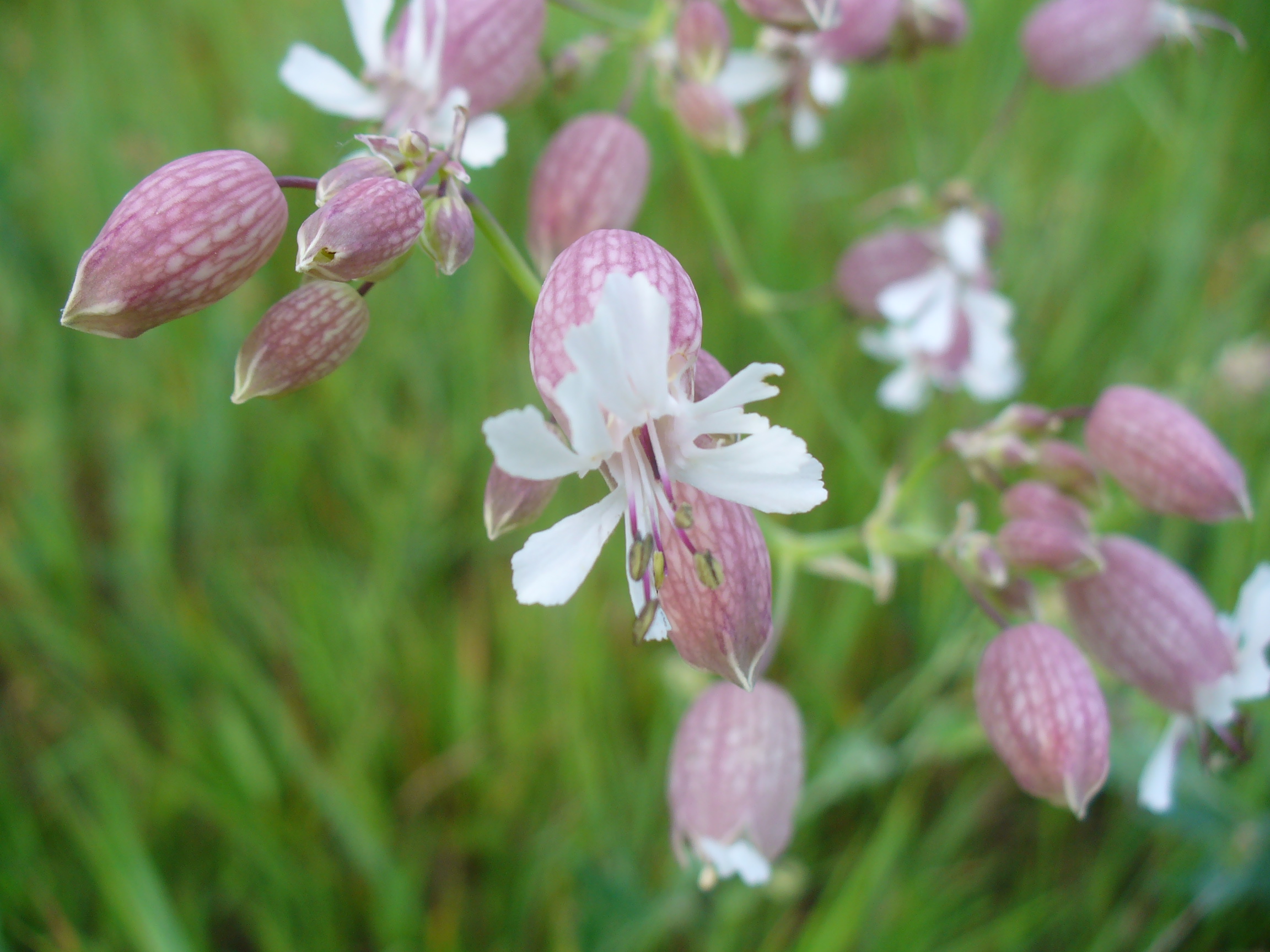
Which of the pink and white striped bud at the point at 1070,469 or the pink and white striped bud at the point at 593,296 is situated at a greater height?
the pink and white striped bud at the point at 593,296

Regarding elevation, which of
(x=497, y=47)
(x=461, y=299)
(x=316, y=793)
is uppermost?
(x=497, y=47)

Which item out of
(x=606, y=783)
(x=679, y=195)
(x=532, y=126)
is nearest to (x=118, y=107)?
(x=532, y=126)

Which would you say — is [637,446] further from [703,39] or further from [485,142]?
[703,39]

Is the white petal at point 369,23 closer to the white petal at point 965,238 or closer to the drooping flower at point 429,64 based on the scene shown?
the drooping flower at point 429,64

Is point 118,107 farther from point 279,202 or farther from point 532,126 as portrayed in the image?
point 279,202

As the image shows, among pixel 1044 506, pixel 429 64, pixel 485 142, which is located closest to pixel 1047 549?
pixel 1044 506

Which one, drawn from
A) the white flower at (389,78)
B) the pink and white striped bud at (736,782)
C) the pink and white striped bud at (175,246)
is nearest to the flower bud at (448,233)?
the pink and white striped bud at (175,246)

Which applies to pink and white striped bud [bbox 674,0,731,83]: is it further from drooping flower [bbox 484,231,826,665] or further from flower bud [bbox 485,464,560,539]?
flower bud [bbox 485,464,560,539]
